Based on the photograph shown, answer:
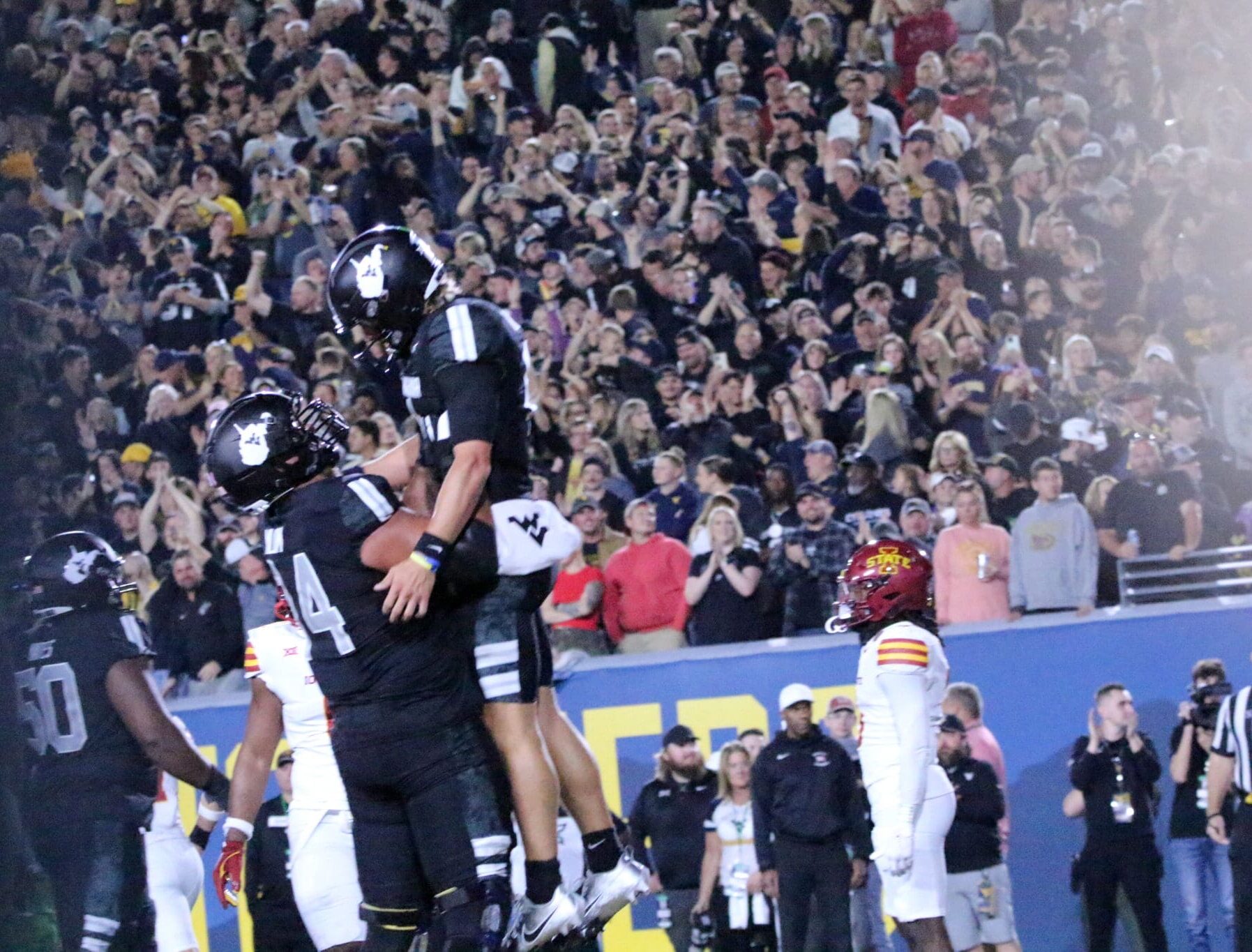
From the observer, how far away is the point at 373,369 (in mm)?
14508

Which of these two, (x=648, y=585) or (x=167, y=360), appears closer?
(x=648, y=585)

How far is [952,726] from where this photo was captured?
10.2 metres

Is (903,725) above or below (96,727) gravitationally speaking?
below

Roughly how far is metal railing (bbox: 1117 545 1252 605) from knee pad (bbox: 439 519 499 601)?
6.08 metres

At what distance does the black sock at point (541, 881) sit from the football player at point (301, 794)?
143 cm

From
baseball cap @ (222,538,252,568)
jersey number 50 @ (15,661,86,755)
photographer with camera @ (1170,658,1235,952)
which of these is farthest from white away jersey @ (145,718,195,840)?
photographer with camera @ (1170,658,1235,952)

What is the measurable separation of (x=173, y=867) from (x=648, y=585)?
4278 mm

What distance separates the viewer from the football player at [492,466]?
572 centimetres

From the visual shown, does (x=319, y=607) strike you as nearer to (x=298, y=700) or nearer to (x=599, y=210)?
(x=298, y=700)

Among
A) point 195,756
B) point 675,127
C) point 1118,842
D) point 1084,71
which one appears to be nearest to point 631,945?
point 1118,842

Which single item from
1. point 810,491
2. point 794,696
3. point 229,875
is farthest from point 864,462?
point 229,875

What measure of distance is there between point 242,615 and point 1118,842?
5.85 metres

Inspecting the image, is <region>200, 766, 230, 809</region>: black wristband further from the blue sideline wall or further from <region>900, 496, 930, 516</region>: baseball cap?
<region>900, 496, 930, 516</region>: baseball cap

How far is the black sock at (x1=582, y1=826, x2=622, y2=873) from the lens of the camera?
616 cm
